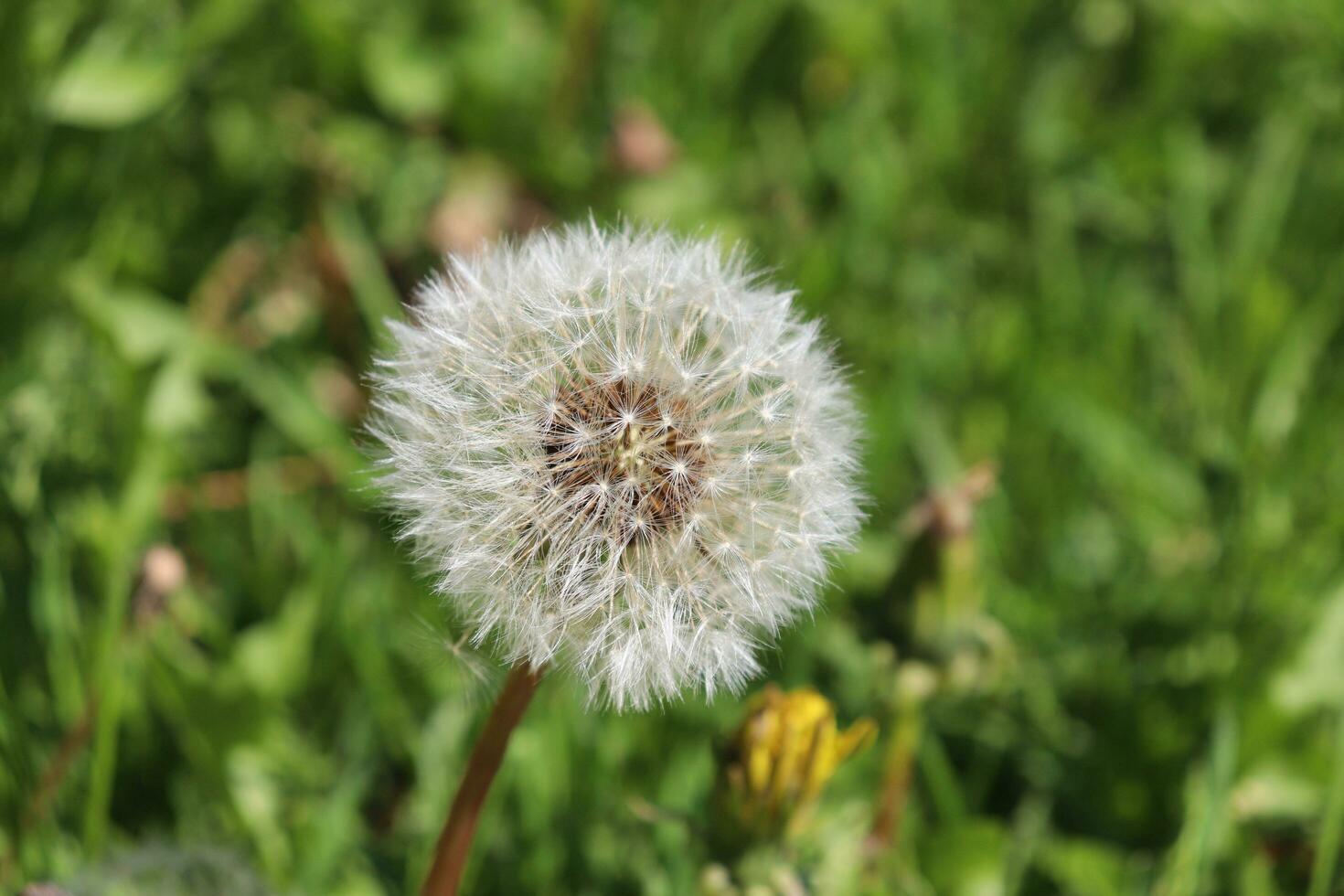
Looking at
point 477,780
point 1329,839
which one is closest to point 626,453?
point 477,780

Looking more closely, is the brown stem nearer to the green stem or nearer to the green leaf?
the green stem

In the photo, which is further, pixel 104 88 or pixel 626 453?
pixel 104 88


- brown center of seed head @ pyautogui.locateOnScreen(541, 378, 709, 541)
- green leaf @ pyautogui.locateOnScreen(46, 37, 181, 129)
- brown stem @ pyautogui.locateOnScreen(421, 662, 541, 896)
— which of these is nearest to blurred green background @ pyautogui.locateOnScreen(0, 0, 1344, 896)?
green leaf @ pyautogui.locateOnScreen(46, 37, 181, 129)

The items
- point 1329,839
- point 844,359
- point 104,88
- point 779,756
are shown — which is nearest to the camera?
point 779,756

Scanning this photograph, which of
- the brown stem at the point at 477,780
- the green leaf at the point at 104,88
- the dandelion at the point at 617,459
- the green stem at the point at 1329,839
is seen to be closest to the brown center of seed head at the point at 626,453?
the dandelion at the point at 617,459

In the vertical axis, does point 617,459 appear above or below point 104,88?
below

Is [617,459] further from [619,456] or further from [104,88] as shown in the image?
[104,88]
